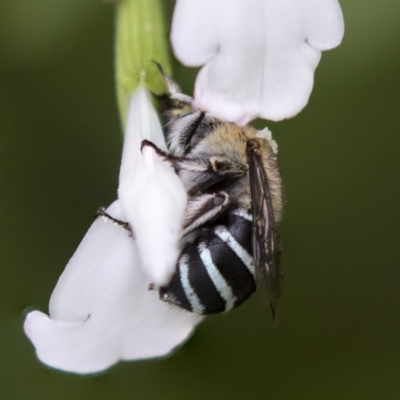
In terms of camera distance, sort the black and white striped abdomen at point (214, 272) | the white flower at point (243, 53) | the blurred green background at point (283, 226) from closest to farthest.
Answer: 1. the white flower at point (243, 53)
2. the black and white striped abdomen at point (214, 272)
3. the blurred green background at point (283, 226)

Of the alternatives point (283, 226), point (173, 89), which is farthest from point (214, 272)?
point (283, 226)

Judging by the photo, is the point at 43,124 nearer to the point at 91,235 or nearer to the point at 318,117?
the point at 318,117

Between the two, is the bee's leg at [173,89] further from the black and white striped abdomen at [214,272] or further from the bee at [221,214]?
the black and white striped abdomen at [214,272]

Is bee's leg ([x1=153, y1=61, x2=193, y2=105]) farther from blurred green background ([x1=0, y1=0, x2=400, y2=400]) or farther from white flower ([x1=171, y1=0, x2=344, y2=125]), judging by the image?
blurred green background ([x1=0, y1=0, x2=400, y2=400])

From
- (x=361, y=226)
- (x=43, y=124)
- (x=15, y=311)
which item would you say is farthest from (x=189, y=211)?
(x=361, y=226)

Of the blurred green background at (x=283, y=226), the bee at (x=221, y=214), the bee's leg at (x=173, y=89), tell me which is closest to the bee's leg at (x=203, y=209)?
the bee at (x=221, y=214)
